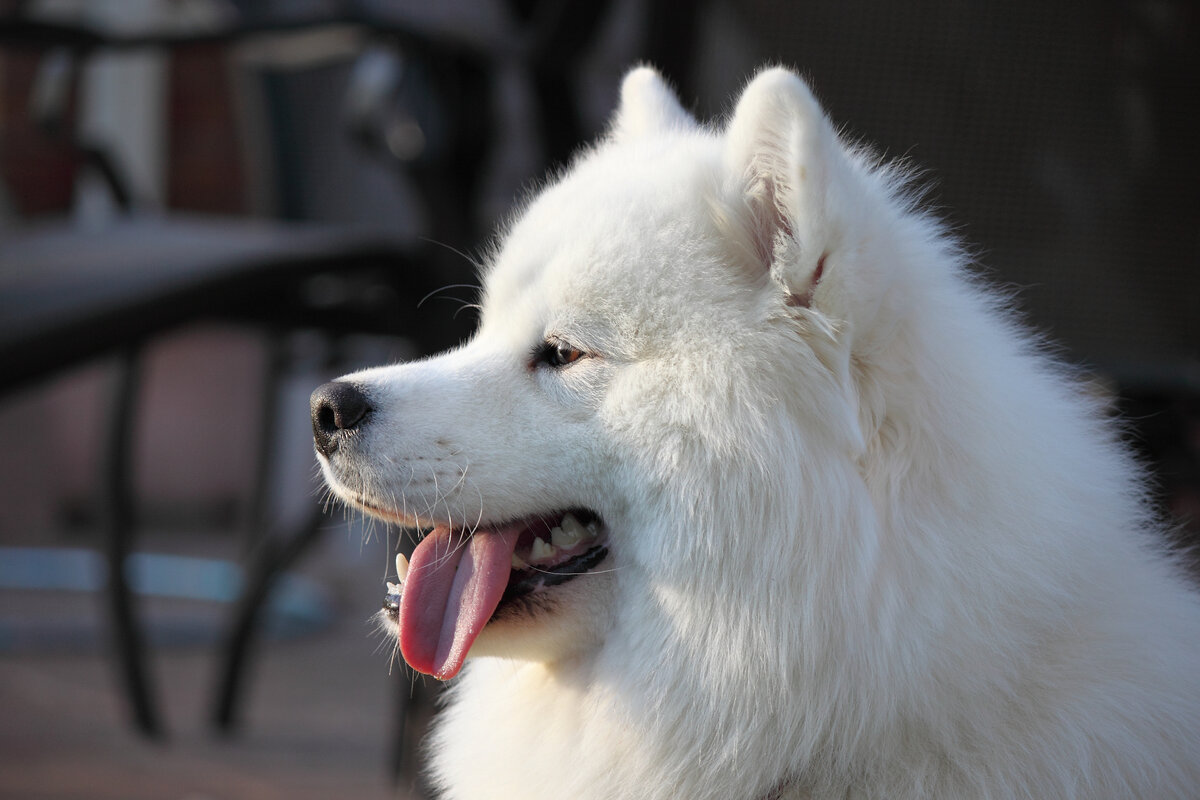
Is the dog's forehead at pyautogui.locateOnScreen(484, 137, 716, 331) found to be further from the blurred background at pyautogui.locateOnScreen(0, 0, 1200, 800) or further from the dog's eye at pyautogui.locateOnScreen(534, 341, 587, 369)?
the blurred background at pyautogui.locateOnScreen(0, 0, 1200, 800)

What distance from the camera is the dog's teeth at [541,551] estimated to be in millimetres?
1597

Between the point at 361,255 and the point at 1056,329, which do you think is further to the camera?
the point at 361,255

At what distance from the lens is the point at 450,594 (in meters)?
1.57

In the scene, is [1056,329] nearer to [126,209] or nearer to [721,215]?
[721,215]

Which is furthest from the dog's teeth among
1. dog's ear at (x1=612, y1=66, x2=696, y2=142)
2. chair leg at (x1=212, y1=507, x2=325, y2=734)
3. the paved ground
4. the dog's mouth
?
chair leg at (x1=212, y1=507, x2=325, y2=734)

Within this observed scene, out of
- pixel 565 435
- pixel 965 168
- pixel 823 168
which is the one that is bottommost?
pixel 565 435

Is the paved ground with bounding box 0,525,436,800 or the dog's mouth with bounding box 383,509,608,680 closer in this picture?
the dog's mouth with bounding box 383,509,608,680

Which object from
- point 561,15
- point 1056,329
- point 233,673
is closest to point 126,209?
point 233,673

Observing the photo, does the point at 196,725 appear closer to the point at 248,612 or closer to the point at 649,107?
the point at 248,612

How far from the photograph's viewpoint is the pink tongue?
4.99ft

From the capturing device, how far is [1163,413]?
2.46 m

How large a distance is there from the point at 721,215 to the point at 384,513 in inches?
27.0

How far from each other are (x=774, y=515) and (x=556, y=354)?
1.39 feet

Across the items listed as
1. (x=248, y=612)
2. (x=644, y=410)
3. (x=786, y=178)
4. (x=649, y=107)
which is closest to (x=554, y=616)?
(x=644, y=410)
